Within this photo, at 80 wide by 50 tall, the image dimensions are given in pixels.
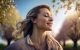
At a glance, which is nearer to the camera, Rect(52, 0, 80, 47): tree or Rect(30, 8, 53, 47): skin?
Rect(30, 8, 53, 47): skin

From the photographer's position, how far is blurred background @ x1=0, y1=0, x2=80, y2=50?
11.0 ft

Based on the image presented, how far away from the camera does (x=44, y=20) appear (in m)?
1.19

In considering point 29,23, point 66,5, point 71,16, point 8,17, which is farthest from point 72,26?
point 29,23

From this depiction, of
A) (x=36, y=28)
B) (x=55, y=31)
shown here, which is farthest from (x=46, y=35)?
(x=55, y=31)

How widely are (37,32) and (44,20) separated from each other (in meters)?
0.06

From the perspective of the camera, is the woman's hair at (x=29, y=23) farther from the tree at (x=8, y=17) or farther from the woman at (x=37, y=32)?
the tree at (x=8, y=17)

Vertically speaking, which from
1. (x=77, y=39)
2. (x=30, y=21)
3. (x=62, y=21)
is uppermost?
(x=30, y=21)

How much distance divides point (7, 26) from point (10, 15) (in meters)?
0.15

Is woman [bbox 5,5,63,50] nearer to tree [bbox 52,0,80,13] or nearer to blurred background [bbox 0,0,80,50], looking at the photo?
blurred background [bbox 0,0,80,50]

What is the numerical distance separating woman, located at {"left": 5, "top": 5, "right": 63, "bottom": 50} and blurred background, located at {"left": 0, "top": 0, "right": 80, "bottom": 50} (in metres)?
2.08

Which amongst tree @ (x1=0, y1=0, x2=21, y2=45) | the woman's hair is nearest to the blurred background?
tree @ (x1=0, y1=0, x2=21, y2=45)

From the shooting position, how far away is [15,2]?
11.4ft

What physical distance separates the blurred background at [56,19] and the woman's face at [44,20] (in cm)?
208

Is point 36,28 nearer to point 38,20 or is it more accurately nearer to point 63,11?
point 38,20
